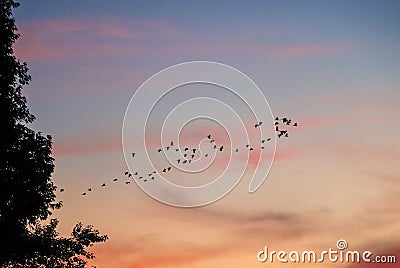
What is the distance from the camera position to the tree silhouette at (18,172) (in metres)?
31.5

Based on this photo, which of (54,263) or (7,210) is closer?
(7,210)

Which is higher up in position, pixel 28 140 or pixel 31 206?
pixel 28 140

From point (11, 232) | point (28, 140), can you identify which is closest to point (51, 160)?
point (28, 140)

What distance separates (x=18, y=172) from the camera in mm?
31719

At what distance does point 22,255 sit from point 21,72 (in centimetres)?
794

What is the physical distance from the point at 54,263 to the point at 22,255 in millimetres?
1886

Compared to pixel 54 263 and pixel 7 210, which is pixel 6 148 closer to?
pixel 7 210

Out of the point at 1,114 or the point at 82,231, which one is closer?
the point at 1,114

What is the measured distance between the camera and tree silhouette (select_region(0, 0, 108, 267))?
3155 centimetres

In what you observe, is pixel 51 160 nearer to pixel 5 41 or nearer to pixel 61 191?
pixel 61 191

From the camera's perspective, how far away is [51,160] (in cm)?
3272

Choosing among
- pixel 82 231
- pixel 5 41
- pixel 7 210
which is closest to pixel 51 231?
pixel 82 231

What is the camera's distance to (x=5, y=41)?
3231 centimetres

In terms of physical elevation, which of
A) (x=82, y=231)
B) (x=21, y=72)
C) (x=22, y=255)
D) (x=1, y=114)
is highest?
(x=21, y=72)
